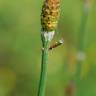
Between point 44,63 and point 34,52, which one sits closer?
point 44,63

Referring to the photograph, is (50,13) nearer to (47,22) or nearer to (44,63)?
(47,22)

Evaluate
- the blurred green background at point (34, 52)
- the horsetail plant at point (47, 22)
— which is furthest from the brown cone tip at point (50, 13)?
the blurred green background at point (34, 52)

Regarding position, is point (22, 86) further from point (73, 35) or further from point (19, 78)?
point (73, 35)

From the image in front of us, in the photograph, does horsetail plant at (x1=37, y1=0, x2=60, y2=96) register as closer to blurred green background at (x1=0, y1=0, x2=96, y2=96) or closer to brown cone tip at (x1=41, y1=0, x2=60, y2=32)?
brown cone tip at (x1=41, y1=0, x2=60, y2=32)

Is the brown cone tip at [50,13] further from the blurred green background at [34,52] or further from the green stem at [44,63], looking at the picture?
the blurred green background at [34,52]

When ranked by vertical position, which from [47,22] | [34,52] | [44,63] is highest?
[47,22]

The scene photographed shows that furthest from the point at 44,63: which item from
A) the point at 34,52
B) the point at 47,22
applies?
the point at 34,52

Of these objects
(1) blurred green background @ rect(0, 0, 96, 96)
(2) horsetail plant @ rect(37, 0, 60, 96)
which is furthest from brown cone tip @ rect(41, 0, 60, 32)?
(1) blurred green background @ rect(0, 0, 96, 96)

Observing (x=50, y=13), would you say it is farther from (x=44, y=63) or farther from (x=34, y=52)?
(x=34, y=52)

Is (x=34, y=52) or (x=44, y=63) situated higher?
(x=44, y=63)
